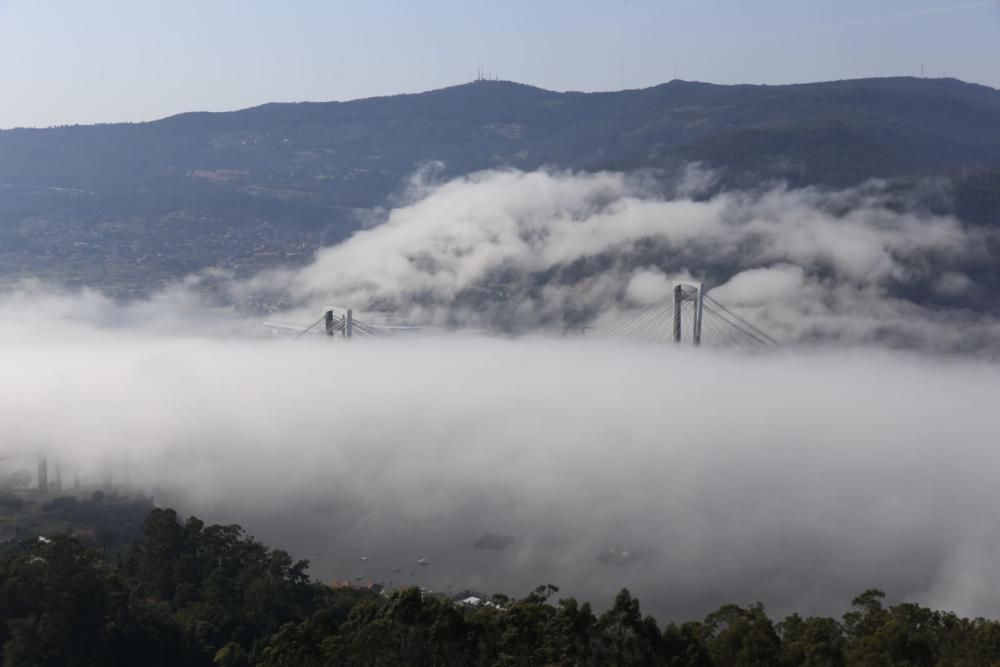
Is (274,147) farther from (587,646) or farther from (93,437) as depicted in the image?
(587,646)

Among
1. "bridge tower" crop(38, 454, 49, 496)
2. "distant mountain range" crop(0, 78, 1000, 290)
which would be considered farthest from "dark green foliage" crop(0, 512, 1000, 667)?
"distant mountain range" crop(0, 78, 1000, 290)

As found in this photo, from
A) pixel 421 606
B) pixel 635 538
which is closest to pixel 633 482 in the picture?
pixel 635 538

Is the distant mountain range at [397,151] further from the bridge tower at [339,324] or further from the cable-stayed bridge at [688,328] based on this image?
the bridge tower at [339,324]

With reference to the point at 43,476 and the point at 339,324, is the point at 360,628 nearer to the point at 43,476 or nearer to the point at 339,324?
the point at 43,476

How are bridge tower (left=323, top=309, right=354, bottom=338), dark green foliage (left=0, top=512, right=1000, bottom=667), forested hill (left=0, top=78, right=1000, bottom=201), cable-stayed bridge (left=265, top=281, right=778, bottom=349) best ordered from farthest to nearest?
forested hill (left=0, top=78, right=1000, bottom=201) → cable-stayed bridge (left=265, top=281, right=778, bottom=349) → bridge tower (left=323, top=309, right=354, bottom=338) → dark green foliage (left=0, top=512, right=1000, bottom=667)

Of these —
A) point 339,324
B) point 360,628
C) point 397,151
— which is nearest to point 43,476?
point 339,324

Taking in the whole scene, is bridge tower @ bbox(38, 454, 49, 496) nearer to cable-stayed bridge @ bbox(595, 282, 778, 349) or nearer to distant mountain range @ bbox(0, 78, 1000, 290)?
cable-stayed bridge @ bbox(595, 282, 778, 349)

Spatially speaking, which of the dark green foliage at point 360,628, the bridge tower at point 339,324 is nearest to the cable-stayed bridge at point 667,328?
the bridge tower at point 339,324

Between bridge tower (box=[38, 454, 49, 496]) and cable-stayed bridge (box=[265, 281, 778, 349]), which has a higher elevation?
cable-stayed bridge (box=[265, 281, 778, 349])
